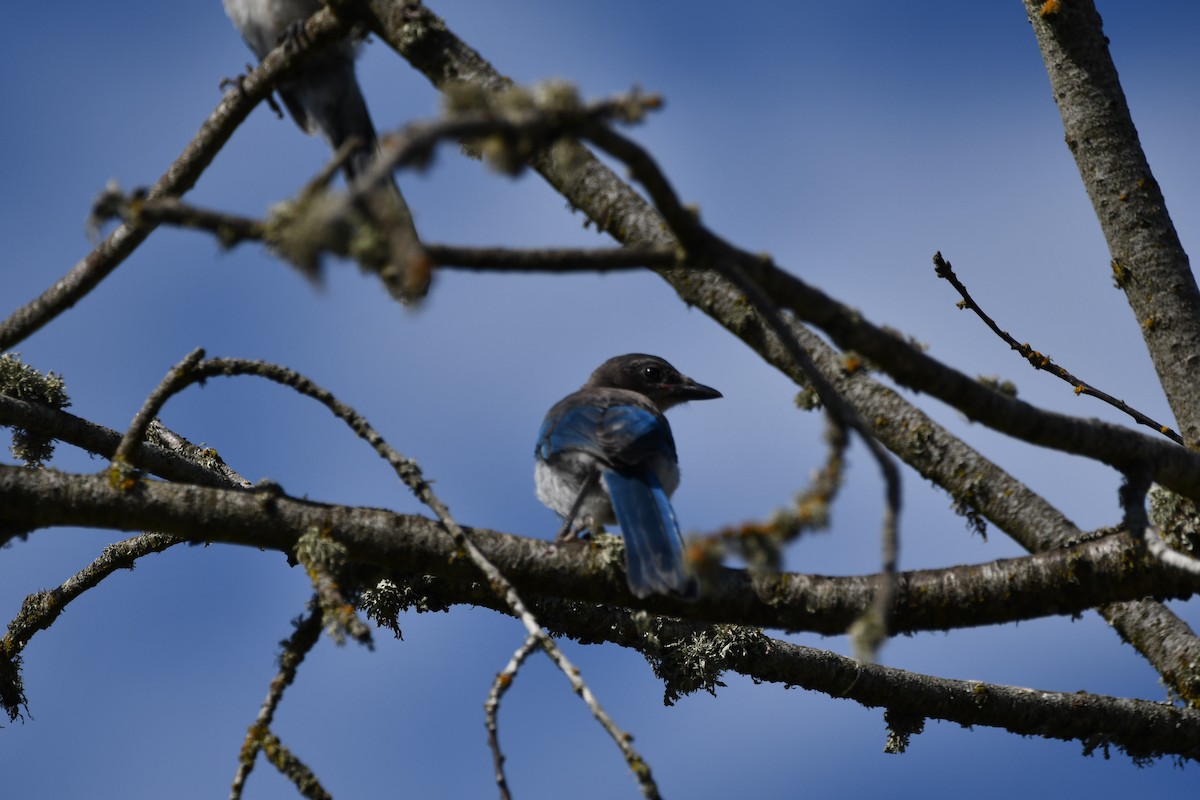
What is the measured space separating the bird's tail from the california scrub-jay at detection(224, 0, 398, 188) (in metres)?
2.11

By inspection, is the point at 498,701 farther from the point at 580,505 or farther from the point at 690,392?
the point at 690,392

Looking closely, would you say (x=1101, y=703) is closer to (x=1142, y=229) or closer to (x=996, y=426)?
(x=1142, y=229)

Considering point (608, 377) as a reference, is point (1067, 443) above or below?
below

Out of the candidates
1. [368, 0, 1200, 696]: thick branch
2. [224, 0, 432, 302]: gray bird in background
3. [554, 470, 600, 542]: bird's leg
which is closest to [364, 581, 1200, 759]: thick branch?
[554, 470, 600, 542]: bird's leg

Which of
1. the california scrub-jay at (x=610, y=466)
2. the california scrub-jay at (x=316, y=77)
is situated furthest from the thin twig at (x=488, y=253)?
the california scrub-jay at (x=316, y=77)

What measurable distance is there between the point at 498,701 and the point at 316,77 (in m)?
4.16

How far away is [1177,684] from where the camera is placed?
4430 millimetres

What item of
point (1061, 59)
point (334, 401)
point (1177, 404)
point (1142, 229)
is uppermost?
point (1061, 59)

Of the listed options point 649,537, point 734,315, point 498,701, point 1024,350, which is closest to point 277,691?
point 498,701

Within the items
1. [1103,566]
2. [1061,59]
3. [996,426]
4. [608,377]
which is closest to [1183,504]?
[1103,566]

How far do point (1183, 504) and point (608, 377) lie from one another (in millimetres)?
3923

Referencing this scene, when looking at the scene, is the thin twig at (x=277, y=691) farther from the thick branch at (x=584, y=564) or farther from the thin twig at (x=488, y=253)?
the thin twig at (x=488, y=253)

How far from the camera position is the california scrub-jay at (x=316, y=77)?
568 centimetres

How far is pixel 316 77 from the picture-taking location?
19.3 ft
